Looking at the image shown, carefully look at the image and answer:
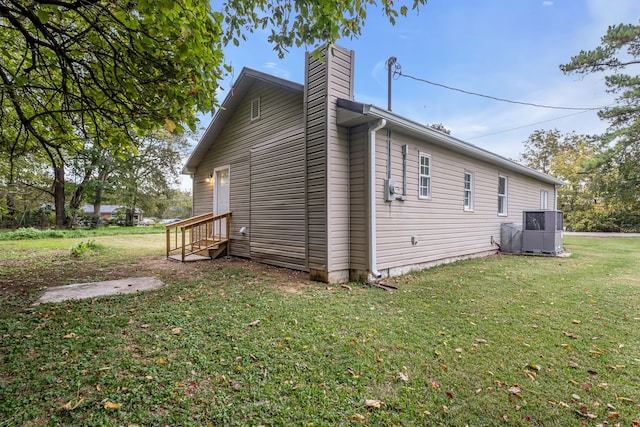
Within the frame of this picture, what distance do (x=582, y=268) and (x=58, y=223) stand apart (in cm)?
2708

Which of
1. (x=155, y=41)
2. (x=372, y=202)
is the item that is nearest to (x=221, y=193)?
(x=372, y=202)

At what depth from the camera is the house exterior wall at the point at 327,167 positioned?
213 inches

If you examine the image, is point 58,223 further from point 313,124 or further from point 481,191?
point 481,191

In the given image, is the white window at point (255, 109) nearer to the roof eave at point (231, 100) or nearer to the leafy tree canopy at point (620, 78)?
the roof eave at point (231, 100)

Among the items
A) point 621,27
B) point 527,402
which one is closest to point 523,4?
point 621,27

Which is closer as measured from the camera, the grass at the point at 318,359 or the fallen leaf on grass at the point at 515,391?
the grass at the point at 318,359

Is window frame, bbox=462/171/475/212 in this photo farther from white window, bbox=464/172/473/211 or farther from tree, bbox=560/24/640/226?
tree, bbox=560/24/640/226

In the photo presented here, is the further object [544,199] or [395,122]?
[544,199]

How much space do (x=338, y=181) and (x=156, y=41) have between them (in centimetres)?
346

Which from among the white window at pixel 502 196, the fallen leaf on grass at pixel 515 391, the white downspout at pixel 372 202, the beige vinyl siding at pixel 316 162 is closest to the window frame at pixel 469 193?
the white window at pixel 502 196

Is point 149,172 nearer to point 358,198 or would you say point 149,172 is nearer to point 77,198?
point 77,198

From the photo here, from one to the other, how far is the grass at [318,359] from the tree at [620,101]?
412 inches

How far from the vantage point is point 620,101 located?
39.4 ft

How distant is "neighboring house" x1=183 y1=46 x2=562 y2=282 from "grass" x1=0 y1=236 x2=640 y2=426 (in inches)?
54.7
